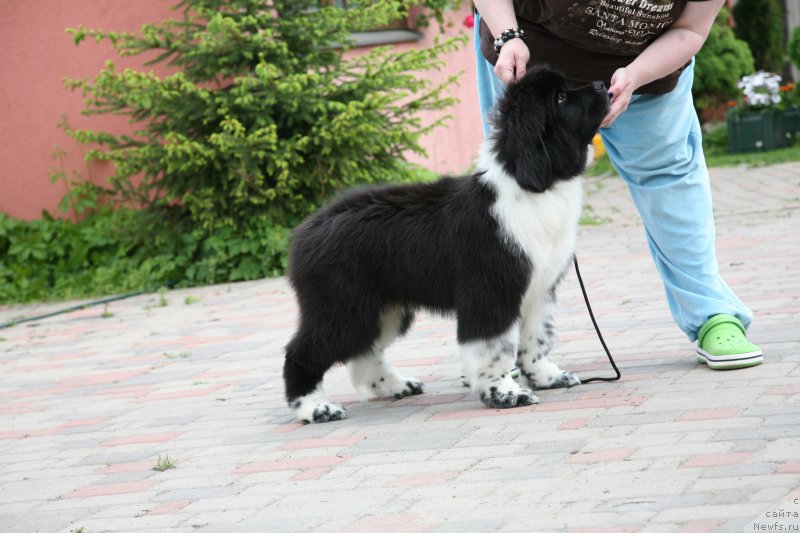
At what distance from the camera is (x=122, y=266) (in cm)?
936

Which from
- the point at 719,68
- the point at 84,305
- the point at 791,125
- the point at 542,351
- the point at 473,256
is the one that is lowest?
the point at 791,125

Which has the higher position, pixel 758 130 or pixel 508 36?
pixel 508 36

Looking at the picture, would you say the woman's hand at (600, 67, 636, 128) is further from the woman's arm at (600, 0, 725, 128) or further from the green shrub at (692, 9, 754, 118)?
the green shrub at (692, 9, 754, 118)

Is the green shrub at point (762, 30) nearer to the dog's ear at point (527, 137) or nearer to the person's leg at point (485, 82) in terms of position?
the person's leg at point (485, 82)

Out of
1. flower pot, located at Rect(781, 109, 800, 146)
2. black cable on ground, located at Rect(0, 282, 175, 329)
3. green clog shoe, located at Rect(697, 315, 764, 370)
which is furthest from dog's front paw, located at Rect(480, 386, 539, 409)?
flower pot, located at Rect(781, 109, 800, 146)

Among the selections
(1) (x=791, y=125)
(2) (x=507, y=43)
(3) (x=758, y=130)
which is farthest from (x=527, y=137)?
(1) (x=791, y=125)

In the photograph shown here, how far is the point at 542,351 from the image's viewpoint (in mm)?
4535

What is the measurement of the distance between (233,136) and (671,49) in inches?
186

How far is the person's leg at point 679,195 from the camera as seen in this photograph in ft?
15.0

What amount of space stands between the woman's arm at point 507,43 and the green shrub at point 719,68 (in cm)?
1154

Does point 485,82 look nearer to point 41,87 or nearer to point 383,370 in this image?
point 383,370

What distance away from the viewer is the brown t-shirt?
4148 mm

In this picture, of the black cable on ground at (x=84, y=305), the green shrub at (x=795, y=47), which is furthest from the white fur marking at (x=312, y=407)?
the green shrub at (x=795, y=47)

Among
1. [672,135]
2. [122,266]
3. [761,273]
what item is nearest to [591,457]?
[672,135]
